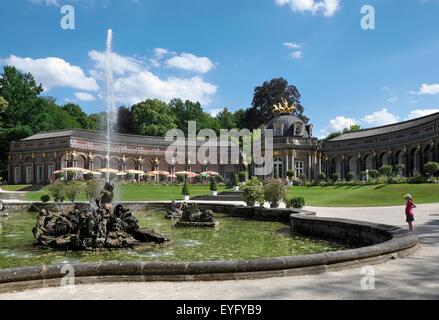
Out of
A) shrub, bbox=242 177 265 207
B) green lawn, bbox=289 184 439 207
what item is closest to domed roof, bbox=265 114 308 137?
green lawn, bbox=289 184 439 207

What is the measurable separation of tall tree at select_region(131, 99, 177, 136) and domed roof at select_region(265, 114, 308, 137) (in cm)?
2258

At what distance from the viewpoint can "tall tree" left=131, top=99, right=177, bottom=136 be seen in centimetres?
8619

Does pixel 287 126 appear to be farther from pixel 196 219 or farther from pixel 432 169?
pixel 196 219

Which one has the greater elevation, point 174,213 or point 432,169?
point 432,169

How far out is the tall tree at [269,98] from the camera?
86750 mm

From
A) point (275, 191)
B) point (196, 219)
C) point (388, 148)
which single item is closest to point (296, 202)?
point (275, 191)

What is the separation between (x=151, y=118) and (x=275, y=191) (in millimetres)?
66465

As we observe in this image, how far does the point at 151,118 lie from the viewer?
87375 mm

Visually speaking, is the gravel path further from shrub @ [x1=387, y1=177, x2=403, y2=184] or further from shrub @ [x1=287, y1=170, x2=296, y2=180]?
shrub @ [x1=287, y1=170, x2=296, y2=180]

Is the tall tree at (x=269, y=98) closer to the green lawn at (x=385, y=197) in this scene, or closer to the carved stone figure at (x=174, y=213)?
the green lawn at (x=385, y=197)

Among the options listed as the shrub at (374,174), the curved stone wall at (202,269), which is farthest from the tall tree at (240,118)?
the curved stone wall at (202,269)
